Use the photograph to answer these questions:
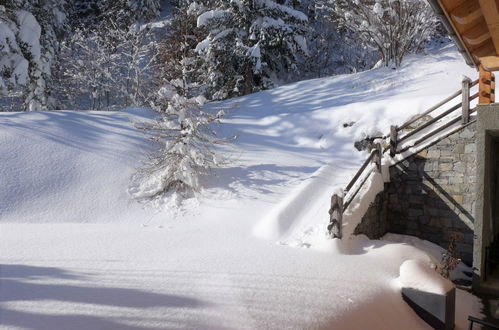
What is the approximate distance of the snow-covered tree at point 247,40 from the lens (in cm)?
1623

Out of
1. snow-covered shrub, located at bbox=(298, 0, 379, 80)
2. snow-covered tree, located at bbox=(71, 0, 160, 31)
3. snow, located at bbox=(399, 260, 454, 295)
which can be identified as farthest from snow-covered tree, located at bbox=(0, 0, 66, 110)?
snow, located at bbox=(399, 260, 454, 295)

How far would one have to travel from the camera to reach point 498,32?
2.55m

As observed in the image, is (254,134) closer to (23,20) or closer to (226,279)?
(226,279)

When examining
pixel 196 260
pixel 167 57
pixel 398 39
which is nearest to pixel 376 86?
pixel 398 39

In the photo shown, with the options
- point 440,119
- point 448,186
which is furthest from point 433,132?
point 448,186

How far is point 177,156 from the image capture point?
8.77m

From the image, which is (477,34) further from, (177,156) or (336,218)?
(177,156)

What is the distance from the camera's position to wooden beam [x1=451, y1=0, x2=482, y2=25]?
8.38ft

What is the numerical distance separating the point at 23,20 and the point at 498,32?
16042mm

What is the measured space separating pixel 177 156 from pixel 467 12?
6.97m

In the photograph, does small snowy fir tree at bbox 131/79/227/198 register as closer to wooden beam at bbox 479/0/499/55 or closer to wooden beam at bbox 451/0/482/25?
wooden beam at bbox 451/0/482/25

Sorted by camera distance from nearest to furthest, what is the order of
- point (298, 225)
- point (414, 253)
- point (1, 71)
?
1. point (414, 253)
2. point (298, 225)
3. point (1, 71)

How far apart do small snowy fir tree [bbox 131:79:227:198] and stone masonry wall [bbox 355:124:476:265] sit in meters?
3.84

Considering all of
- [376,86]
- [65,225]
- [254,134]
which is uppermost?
[376,86]
